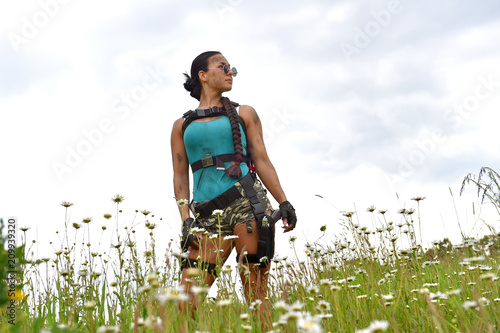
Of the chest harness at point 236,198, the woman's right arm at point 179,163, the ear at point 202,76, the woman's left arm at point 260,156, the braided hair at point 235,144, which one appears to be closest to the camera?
the chest harness at point 236,198

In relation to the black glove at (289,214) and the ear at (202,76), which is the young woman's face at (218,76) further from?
the black glove at (289,214)

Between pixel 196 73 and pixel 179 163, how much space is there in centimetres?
113

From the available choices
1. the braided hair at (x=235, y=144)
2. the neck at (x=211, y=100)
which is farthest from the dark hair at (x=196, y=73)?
the braided hair at (x=235, y=144)

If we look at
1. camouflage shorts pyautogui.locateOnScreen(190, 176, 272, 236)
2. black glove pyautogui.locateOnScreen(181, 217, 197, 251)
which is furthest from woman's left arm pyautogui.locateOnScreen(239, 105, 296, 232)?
black glove pyautogui.locateOnScreen(181, 217, 197, 251)

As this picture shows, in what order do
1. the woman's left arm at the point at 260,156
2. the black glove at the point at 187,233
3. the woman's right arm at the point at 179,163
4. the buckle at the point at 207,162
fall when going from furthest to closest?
the woman's right arm at the point at 179,163 < the woman's left arm at the point at 260,156 < the buckle at the point at 207,162 < the black glove at the point at 187,233

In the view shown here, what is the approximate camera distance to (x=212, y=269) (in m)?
4.46

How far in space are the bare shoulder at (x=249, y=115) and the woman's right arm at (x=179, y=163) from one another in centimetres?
69

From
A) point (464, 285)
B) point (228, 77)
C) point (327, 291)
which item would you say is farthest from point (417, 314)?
point (228, 77)

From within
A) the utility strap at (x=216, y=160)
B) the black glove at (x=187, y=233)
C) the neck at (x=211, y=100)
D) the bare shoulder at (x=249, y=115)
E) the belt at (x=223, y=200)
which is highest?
the neck at (x=211, y=100)

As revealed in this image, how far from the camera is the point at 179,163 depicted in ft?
17.0

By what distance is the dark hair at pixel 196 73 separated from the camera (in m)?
5.53

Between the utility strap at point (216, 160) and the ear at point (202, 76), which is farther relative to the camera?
the ear at point (202, 76)

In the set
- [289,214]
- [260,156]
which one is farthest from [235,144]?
[289,214]

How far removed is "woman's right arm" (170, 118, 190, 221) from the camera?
5109 mm
